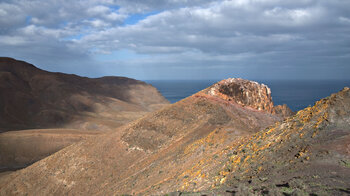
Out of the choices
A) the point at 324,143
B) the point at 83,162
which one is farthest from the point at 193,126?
the point at 324,143

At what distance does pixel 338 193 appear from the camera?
13.0ft

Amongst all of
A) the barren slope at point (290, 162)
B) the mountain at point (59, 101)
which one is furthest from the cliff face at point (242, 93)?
the mountain at point (59, 101)

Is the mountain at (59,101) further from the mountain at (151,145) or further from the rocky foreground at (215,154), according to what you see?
the rocky foreground at (215,154)

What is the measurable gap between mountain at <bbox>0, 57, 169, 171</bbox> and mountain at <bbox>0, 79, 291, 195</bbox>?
12.3 meters

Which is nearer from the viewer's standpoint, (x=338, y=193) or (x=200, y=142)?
(x=338, y=193)

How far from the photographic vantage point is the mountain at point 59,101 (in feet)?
143

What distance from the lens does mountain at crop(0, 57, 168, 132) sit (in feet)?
143

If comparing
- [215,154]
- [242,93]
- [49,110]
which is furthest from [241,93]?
[49,110]

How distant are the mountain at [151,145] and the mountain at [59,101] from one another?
88.8ft

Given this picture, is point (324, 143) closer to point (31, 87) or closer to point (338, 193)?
point (338, 193)

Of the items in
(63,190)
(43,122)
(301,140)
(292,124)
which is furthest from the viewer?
(43,122)

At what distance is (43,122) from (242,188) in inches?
1788

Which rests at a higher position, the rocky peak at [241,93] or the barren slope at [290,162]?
the rocky peak at [241,93]

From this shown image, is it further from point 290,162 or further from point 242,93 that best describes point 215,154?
point 242,93
